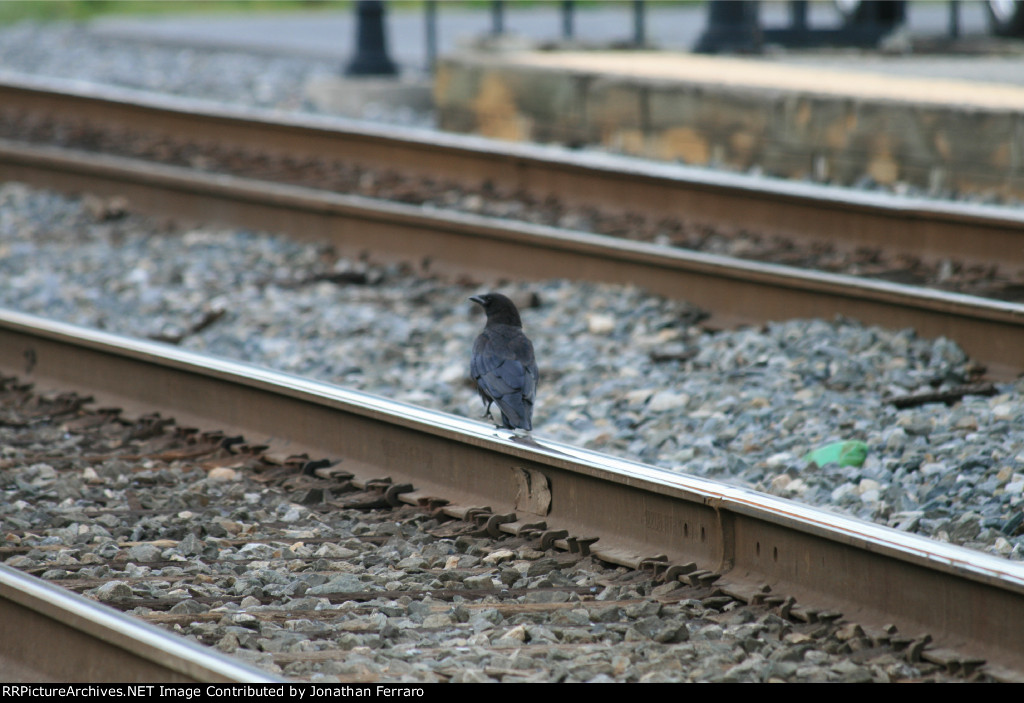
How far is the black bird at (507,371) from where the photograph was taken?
4500 mm

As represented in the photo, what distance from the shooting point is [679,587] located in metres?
3.95

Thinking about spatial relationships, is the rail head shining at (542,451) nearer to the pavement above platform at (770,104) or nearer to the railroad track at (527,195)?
the railroad track at (527,195)

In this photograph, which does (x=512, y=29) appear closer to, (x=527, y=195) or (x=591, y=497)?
(x=527, y=195)

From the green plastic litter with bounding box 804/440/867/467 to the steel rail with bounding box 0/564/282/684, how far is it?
8.23 ft

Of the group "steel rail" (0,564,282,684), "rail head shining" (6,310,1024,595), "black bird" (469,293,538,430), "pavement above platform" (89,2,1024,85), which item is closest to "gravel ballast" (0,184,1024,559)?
"rail head shining" (6,310,1024,595)

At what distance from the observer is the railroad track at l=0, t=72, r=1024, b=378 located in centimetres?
648

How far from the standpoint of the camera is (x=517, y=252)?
7680 mm

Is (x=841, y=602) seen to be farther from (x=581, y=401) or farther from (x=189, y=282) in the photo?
(x=189, y=282)

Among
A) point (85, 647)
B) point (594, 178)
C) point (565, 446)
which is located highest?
point (594, 178)

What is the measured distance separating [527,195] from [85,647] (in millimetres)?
6180

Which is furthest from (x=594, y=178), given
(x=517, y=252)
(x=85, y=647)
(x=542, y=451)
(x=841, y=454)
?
(x=85, y=647)

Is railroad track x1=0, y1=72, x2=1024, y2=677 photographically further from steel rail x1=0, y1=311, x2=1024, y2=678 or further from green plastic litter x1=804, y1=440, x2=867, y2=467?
green plastic litter x1=804, y1=440, x2=867, y2=467
